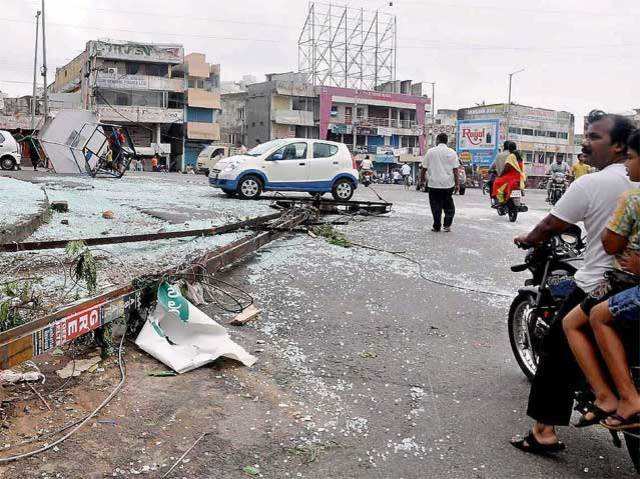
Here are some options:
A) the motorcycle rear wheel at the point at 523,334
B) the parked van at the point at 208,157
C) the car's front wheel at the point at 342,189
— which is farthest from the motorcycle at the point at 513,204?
the parked van at the point at 208,157

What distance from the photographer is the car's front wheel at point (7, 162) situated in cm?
2667

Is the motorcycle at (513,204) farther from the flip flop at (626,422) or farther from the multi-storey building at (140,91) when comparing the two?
the multi-storey building at (140,91)

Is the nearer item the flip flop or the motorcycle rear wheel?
the flip flop

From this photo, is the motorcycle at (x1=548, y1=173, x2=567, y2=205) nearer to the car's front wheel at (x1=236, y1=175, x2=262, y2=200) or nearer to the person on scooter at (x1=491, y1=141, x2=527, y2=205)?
the person on scooter at (x1=491, y1=141, x2=527, y2=205)

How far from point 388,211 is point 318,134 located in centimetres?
4942

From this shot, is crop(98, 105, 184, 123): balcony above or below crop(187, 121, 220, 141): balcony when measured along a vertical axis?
above

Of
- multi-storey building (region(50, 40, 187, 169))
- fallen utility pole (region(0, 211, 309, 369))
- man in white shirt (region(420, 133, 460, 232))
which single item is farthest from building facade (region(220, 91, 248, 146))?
fallen utility pole (region(0, 211, 309, 369))

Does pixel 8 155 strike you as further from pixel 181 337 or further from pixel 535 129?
pixel 535 129

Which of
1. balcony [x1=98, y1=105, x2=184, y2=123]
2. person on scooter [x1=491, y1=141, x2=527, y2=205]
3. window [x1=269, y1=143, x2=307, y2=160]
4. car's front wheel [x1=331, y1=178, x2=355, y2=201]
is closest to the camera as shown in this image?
person on scooter [x1=491, y1=141, x2=527, y2=205]

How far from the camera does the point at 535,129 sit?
73.8 m

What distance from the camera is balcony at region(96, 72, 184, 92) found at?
50.6m

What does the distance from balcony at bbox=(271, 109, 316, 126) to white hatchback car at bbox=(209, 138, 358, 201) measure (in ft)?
144

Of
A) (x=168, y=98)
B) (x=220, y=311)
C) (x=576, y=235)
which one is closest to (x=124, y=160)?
(x=220, y=311)

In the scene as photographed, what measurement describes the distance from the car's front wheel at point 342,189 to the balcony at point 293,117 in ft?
146
